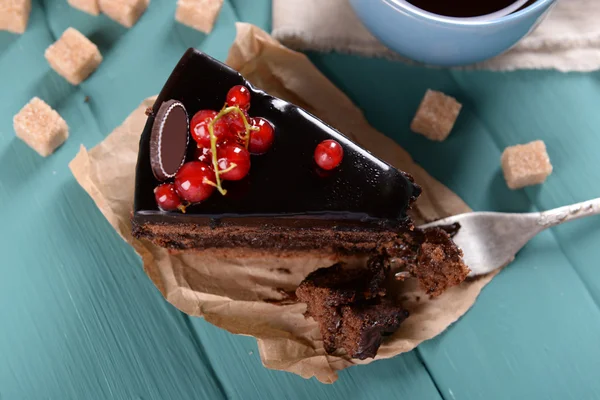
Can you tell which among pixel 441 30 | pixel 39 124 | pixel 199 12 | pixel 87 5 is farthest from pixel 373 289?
pixel 87 5

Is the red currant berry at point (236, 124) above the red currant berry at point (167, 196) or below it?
above

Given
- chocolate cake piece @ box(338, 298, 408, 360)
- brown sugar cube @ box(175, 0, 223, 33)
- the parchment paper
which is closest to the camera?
chocolate cake piece @ box(338, 298, 408, 360)

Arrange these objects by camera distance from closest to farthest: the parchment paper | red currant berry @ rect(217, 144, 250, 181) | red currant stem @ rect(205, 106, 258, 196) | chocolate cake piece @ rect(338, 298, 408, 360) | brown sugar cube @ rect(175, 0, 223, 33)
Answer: red currant stem @ rect(205, 106, 258, 196) < red currant berry @ rect(217, 144, 250, 181) < chocolate cake piece @ rect(338, 298, 408, 360) < the parchment paper < brown sugar cube @ rect(175, 0, 223, 33)

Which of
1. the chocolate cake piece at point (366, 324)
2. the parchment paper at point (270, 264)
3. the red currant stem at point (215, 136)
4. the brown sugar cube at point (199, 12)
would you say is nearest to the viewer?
the red currant stem at point (215, 136)

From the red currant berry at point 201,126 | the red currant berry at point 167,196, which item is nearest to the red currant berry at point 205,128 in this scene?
the red currant berry at point 201,126

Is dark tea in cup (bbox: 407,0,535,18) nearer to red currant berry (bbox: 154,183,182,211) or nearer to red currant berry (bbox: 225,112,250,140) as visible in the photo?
red currant berry (bbox: 225,112,250,140)

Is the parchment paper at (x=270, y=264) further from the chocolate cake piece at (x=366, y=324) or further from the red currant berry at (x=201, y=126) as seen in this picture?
the red currant berry at (x=201, y=126)


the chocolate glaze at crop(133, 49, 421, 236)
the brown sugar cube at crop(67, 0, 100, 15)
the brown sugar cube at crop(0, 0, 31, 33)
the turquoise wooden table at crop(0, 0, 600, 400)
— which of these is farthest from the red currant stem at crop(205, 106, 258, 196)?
the brown sugar cube at crop(0, 0, 31, 33)
